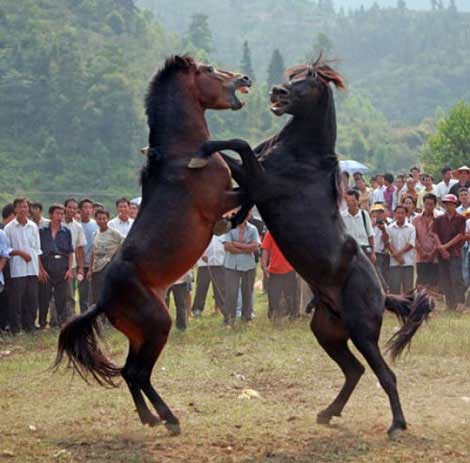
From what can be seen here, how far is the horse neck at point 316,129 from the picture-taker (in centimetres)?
838

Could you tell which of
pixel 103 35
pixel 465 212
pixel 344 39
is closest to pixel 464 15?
pixel 344 39

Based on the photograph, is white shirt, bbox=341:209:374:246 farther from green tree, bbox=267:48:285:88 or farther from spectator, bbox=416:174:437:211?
green tree, bbox=267:48:285:88

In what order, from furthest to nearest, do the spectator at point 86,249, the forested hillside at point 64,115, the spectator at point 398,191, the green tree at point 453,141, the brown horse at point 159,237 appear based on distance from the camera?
1. the forested hillside at point 64,115
2. the green tree at point 453,141
3. the spectator at point 398,191
4. the spectator at point 86,249
5. the brown horse at point 159,237

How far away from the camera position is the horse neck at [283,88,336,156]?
838 centimetres

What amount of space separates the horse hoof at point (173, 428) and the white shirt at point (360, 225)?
7.57 metres

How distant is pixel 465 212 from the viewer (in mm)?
16344

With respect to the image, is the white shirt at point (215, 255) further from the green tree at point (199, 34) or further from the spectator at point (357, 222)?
the green tree at point (199, 34)

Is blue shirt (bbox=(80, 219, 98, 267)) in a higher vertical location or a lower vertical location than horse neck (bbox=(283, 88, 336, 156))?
lower

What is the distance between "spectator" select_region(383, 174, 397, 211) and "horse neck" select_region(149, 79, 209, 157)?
12.1 metres

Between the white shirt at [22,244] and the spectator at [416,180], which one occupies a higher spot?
the spectator at [416,180]

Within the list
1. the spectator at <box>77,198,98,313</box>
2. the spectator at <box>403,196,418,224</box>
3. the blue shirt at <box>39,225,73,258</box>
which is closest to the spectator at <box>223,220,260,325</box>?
the spectator at <box>77,198,98,313</box>

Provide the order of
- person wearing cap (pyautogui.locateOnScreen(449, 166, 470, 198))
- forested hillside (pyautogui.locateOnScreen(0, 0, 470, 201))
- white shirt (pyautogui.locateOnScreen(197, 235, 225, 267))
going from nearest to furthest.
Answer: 1. white shirt (pyautogui.locateOnScreen(197, 235, 225, 267))
2. person wearing cap (pyautogui.locateOnScreen(449, 166, 470, 198))
3. forested hillside (pyautogui.locateOnScreen(0, 0, 470, 201))

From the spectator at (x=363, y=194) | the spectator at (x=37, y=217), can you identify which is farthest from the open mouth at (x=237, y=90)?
the spectator at (x=363, y=194)

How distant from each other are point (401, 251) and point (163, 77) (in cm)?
830
